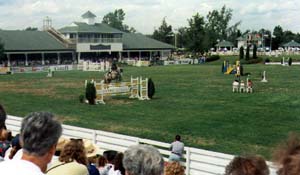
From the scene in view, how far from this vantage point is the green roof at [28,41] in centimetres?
6391

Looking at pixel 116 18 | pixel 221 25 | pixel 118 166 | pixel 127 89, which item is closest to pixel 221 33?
pixel 221 25

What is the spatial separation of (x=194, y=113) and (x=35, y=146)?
17.4m

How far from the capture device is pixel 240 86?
28.1 metres

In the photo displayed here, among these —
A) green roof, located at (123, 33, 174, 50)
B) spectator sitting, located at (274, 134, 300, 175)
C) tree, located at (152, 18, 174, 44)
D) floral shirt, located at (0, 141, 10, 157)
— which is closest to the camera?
spectator sitting, located at (274, 134, 300, 175)

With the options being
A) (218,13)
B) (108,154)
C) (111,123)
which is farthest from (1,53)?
(218,13)

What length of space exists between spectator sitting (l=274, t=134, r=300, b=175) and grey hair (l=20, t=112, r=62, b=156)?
1.46m

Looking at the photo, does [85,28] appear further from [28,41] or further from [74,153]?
[74,153]

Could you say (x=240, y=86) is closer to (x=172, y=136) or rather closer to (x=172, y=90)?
(x=172, y=90)

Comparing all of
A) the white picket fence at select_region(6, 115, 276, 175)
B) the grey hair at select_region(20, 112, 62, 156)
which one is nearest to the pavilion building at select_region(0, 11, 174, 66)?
the white picket fence at select_region(6, 115, 276, 175)

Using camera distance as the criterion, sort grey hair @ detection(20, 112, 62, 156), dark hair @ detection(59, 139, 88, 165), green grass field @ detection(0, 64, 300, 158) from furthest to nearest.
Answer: green grass field @ detection(0, 64, 300, 158) → dark hair @ detection(59, 139, 88, 165) → grey hair @ detection(20, 112, 62, 156)

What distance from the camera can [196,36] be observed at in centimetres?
7869

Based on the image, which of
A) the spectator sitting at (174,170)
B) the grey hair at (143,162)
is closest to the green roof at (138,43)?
the spectator sitting at (174,170)

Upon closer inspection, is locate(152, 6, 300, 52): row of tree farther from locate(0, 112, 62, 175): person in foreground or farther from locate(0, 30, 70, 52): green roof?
locate(0, 112, 62, 175): person in foreground

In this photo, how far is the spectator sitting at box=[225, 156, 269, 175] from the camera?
9.58ft
